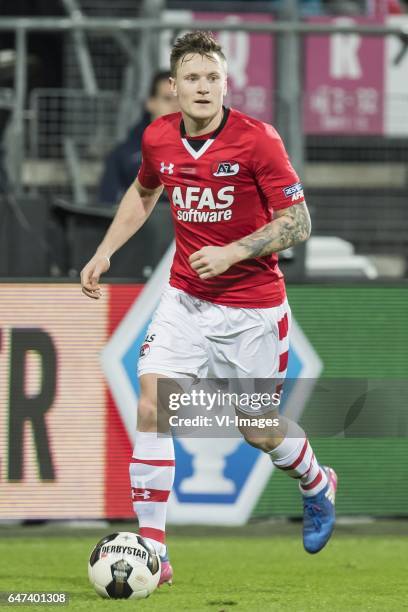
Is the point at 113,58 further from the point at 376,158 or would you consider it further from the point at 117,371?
the point at 117,371

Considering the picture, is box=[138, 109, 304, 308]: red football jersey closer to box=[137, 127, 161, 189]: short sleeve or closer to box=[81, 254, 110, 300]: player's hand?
box=[137, 127, 161, 189]: short sleeve

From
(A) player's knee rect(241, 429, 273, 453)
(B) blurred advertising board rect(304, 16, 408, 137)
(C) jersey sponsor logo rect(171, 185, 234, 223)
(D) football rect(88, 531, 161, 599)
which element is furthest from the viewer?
(B) blurred advertising board rect(304, 16, 408, 137)

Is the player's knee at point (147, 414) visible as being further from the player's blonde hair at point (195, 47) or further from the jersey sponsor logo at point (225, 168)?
the player's blonde hair at point (195, 47)

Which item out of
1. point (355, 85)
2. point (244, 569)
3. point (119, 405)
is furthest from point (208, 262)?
point (355, 85)

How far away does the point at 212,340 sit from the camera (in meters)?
Answer: 6.68

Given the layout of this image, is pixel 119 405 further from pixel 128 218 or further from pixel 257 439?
pixel 128 218

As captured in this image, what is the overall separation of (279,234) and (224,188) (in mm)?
349

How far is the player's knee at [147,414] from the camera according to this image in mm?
6219

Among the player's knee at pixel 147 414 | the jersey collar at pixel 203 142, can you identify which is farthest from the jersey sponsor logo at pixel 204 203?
the player's knee at pixel 147 414

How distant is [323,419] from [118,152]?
9.03 feet

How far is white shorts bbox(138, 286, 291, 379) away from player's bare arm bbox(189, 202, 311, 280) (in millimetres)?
496

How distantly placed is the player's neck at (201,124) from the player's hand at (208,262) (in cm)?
69

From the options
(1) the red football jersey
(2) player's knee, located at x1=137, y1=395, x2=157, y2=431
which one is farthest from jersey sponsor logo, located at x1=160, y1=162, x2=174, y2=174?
(2) player's knee, located at x1=137, y1=395, x2=157, y2=431

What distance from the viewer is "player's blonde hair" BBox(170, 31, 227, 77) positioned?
→ 637cm
